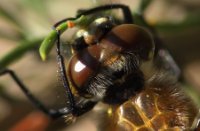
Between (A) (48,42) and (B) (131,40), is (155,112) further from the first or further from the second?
(A) (48,42)

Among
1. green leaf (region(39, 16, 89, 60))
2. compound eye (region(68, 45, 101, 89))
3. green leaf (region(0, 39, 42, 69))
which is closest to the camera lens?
compound eye (region(68, 45, 101, 89))

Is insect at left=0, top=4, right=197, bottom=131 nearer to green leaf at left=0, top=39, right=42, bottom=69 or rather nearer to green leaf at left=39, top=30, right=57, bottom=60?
green leaf at left=39, top=30, right=57, bottom=60

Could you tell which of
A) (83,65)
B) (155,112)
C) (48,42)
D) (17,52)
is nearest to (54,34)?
(48,42)

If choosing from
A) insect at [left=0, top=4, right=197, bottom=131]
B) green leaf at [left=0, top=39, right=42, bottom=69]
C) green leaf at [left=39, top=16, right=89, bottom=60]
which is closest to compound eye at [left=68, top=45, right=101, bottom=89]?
insect at [left=0, top=4, right=197, bottom=131]

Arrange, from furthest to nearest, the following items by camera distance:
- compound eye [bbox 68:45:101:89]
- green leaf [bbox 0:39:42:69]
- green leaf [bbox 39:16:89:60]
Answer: green leaf [bbox 0:39:42:69], green leaf [bbox 39:16:89:60], compound eye [bbox 68:45:101:89]

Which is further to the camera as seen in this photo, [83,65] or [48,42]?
[48,42]

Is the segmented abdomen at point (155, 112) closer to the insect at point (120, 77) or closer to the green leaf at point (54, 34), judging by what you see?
the insect at point (120, 77)

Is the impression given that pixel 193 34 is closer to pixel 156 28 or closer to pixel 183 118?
pixel 156 28

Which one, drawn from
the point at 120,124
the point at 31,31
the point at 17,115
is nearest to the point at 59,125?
the point at 17,115

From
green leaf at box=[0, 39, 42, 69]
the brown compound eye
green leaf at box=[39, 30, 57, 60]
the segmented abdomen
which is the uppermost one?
green leaf at box=[39, 30, 57, 60]

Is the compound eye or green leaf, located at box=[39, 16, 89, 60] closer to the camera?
the compound eye
